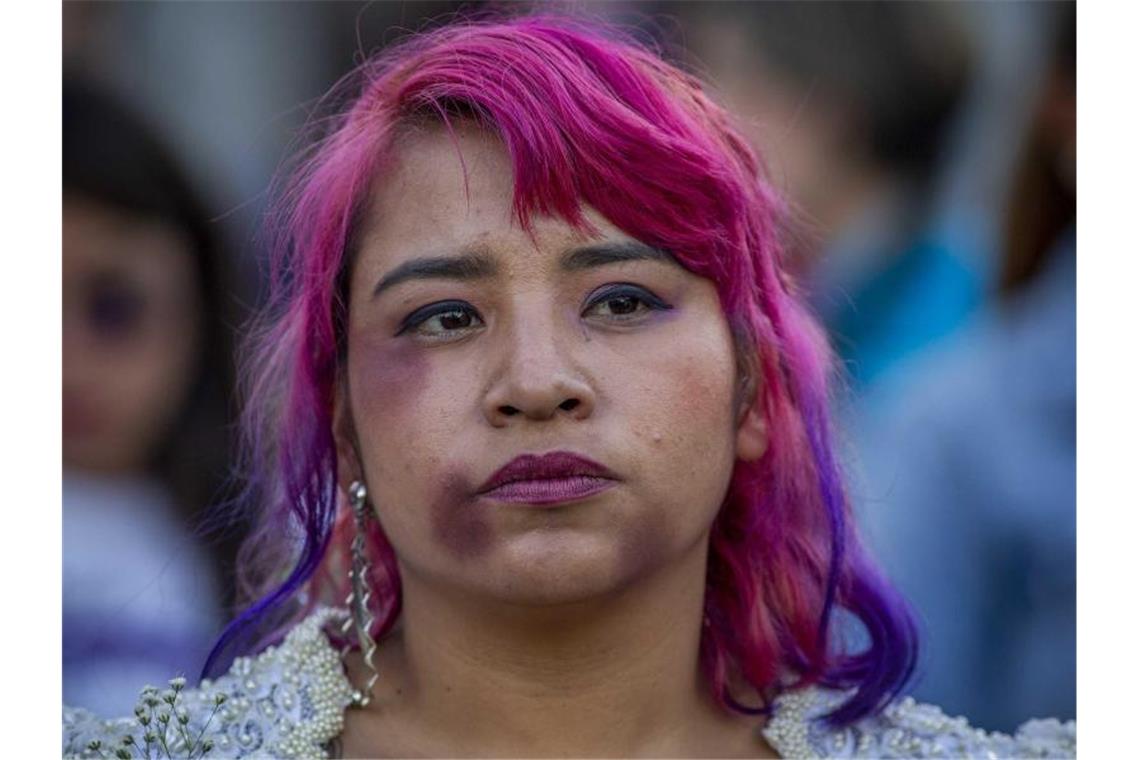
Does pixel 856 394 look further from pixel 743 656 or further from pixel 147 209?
pixel 147 209

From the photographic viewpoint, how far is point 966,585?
315 cm

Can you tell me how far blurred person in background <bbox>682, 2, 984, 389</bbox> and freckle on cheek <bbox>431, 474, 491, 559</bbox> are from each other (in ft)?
3.93

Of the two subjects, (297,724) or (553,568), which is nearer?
(553,568)

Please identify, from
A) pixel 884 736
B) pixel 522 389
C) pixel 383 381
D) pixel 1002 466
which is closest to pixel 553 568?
pixel 522 389

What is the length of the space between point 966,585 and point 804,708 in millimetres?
801

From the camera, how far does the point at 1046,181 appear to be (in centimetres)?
308

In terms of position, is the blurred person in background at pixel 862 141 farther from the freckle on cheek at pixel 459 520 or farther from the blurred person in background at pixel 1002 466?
the freckle on cheek at pixel 459 520

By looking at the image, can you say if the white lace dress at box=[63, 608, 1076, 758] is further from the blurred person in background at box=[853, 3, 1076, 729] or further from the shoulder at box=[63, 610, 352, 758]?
the blurred person in background at box=[853, 3, 1076, 729]

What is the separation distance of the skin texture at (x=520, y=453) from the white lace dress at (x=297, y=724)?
85 millimetres

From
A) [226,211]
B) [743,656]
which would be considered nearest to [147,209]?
[226,211]

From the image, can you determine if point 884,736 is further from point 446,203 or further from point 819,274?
point 446,203

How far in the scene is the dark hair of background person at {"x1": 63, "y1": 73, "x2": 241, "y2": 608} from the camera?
2.83 metres

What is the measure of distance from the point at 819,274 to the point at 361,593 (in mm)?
1274
